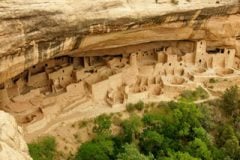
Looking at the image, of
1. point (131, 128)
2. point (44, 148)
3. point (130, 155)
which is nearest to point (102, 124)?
point (131, 128)

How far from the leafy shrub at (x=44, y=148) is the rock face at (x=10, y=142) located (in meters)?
5.09

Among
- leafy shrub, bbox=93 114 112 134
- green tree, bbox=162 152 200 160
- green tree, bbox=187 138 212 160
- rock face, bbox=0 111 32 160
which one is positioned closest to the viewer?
rock face, bbox=0 111 32 160

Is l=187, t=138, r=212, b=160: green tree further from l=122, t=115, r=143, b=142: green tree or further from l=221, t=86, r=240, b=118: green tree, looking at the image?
l=221, t=86, r=240, b=118: green tree

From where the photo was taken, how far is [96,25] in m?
9.99

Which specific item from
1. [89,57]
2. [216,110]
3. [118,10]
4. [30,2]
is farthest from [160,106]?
[30,2]

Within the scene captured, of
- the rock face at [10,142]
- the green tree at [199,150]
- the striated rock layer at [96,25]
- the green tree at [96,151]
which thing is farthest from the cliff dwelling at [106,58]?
the rock face at [10,142]

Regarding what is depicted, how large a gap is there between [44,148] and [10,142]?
19.0 feet

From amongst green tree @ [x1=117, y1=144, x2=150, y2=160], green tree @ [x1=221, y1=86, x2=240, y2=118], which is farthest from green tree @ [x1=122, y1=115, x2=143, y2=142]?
green tree @ [x1=221, y1=86, x2=240, y2=118]

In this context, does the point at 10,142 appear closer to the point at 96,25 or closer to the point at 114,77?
the point at 96,25

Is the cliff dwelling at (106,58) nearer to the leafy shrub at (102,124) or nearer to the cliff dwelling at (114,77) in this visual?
the cliff dwelling at (114,77)

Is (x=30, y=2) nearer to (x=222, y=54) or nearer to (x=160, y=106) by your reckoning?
(x=160, y=106)

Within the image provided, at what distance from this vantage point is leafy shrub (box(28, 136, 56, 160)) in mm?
10415

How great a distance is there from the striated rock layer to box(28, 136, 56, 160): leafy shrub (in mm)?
1980

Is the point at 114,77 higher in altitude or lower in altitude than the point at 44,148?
higher
